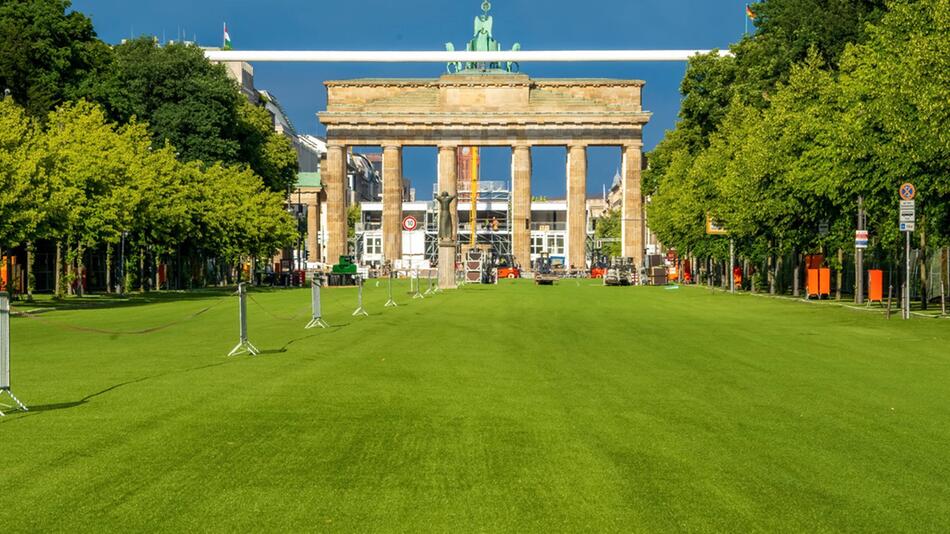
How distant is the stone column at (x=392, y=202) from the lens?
15600 cm

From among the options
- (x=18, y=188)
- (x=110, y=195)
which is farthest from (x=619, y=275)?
(x=18, y=188)

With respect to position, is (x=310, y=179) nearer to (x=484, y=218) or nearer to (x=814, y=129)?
(x=484, y=218)

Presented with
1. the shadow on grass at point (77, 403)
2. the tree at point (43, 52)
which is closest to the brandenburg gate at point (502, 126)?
the tree at point (43, 52)

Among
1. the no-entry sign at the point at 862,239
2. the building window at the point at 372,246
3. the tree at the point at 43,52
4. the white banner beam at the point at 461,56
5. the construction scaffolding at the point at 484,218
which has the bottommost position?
the no-entry sign at the point at 862,239

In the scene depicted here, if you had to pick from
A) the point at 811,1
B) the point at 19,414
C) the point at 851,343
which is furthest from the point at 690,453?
the point at 811,1

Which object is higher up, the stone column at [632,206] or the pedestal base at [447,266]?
the stone column at [632,206]

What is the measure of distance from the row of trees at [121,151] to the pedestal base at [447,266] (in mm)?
15454

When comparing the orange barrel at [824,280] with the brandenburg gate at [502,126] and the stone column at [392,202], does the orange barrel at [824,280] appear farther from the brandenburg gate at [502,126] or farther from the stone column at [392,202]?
the stone column at [392,202]

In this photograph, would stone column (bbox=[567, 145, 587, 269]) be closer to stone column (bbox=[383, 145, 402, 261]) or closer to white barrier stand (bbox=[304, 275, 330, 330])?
stone column (bbox=[383, 145, 402, 261])

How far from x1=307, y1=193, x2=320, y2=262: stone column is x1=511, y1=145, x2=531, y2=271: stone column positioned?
1061 inches

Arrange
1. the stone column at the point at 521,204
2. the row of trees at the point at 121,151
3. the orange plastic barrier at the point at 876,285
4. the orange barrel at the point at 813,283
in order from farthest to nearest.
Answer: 1. the stone column at the point at 521,204
2. the orange barrel at the point at 813,283
3. the row of trees at the point at 121,151
4. the orange plastic barrier at the point at 876,285

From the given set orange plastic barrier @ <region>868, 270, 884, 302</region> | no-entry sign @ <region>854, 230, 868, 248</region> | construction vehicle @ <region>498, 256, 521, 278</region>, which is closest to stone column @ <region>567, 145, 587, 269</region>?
construction vehicle @ <region>498, 256, 521, 278</region>

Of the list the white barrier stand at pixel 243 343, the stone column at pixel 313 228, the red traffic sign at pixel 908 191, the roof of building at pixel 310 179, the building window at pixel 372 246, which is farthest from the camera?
the building window at pixel 372 246

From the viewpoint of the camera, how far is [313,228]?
559 feet
